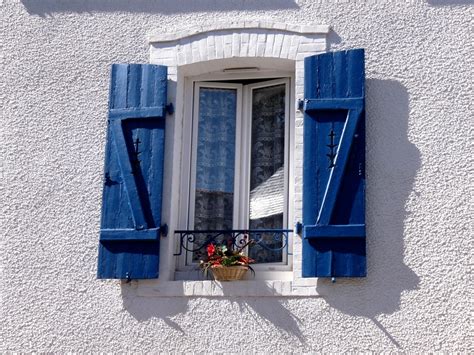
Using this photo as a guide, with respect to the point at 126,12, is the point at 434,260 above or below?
below

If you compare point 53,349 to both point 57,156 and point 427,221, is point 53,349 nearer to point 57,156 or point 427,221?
point 57,156

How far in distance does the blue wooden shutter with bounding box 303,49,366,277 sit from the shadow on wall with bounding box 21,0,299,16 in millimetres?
705

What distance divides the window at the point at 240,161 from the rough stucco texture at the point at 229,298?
57 cm

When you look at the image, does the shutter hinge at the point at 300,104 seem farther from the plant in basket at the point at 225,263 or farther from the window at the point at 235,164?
the plant in basket at the point at 225,263

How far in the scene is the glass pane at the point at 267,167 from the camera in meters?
→ 8.09

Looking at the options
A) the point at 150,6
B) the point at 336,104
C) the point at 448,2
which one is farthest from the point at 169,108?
the point at 448,2

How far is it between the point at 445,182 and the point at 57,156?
3.11 meters

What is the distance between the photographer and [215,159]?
8.41 m

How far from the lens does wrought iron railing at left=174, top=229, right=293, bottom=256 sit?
8.03 meters

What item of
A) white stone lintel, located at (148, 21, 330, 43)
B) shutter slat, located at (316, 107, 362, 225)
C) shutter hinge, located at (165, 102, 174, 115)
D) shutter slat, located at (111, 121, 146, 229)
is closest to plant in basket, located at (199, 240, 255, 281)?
shutter slat, located at (111, 121, 146, 229)

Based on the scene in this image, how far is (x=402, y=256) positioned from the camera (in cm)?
758

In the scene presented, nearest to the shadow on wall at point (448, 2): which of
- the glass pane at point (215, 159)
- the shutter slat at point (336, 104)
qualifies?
the shutter slat at point (336, 104)

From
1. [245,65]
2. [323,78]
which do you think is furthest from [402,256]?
[245,65]

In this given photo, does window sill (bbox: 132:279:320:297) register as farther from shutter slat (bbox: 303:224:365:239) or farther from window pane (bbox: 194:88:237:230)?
window pane (bbox: 194:88:237:230)
